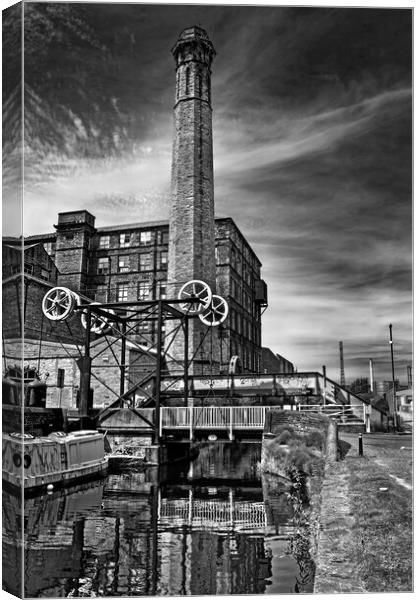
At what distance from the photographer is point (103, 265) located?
163 ft

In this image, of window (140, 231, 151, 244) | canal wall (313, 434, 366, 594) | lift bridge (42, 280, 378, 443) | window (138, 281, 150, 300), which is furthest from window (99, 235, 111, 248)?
canal wall (313, 434, 366, 594)

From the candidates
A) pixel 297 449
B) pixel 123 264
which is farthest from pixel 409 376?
Result: pixel 123 264

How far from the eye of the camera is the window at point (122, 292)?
48.9m

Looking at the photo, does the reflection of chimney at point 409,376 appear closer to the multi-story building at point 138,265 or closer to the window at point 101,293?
the multi-story building at point 138,265

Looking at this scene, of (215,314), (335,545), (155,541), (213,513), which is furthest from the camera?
(215,314)

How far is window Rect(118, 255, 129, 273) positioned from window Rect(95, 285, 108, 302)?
2229 millimetres

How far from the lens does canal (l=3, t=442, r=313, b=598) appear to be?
24.1 ft

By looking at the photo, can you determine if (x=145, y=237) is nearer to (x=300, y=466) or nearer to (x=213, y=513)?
(x=300, y=466)

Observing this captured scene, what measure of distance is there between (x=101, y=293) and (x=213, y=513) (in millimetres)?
37188

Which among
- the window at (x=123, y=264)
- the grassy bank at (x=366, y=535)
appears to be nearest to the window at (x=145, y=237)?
the window at (x=123, y=264)

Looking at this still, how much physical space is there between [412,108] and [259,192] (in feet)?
9.78

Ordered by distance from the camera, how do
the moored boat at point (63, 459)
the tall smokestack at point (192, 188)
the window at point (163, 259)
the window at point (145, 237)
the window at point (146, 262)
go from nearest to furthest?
1. the moored boat at point (63, 459)
2. the tall smokestack at point (192, 188)
3. the window at point (163, 259)
4. the window at point (146, 262)
5. the window at point (145, 237)

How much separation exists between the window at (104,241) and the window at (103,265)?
1.31m

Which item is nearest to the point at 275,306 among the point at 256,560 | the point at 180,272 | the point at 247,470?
the point at 256,560
